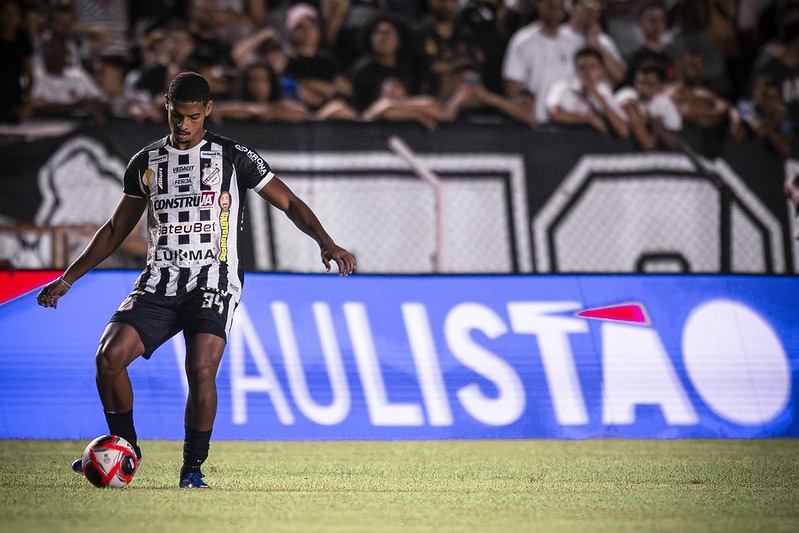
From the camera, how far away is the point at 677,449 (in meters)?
8.38

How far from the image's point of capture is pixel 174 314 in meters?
6.14

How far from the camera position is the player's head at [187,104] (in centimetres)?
588

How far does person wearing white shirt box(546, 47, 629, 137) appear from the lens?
447 inches

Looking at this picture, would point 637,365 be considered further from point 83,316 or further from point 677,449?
point 83,316

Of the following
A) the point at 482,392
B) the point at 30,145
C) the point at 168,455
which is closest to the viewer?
the point at 168,455

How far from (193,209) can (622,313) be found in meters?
4.22

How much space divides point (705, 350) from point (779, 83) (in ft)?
14.6

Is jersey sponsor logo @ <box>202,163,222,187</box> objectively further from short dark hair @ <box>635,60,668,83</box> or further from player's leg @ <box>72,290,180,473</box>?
short dark hair @ <box>635,60,668,83</box>

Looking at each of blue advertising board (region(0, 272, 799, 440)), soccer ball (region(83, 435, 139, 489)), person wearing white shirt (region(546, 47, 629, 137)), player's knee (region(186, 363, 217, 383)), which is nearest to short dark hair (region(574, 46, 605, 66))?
person wearing white shirt (region(546, 47, 629, 137))

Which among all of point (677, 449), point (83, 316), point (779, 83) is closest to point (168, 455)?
point (83, 316)

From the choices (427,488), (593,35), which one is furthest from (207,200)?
(593,35)

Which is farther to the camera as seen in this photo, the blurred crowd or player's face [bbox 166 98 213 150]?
the blurred crowd

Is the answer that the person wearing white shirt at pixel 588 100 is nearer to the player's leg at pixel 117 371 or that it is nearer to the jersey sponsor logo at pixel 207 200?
the jersey sponsor logo at pixel 207 200

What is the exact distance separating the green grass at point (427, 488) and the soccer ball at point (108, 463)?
0.25ft
